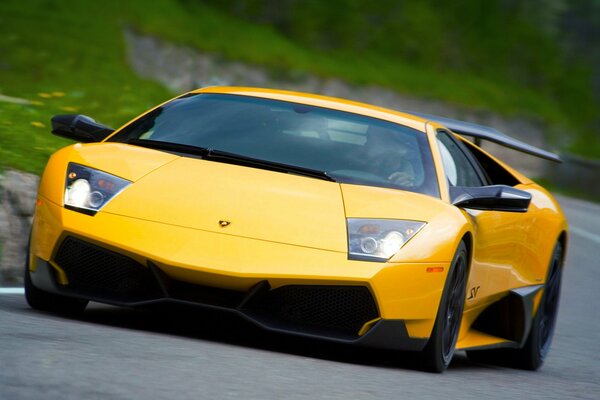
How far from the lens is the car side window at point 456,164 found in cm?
763

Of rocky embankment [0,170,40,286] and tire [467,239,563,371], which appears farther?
rocky embankment [0,170,40,286]

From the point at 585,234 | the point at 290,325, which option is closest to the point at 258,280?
the point at 290,325

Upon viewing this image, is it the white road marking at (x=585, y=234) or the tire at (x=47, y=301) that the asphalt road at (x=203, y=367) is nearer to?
the tire at (x=47, y=301)

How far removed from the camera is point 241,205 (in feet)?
21.2

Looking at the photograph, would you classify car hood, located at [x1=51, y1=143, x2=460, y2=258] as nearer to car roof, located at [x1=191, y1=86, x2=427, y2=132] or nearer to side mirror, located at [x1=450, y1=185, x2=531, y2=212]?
side mirror, located at [x1=450, y1=185, x2=531, y2=212]

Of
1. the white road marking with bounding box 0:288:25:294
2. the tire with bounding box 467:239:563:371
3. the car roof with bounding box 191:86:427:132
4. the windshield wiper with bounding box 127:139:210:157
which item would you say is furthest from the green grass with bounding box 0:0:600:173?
the tire with bounding box 467:239:563:371

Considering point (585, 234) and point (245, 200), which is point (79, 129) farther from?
point (585, 234)

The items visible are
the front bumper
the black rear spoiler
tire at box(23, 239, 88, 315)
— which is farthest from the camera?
the black rear spoiler

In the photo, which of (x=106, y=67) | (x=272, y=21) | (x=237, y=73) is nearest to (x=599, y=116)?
(x=272, y=21)

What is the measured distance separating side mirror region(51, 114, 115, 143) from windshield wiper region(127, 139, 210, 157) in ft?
1.24

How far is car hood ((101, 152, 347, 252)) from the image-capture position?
20.9 ft

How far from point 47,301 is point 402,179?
177 cm

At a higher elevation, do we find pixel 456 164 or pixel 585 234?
pixel 456 164

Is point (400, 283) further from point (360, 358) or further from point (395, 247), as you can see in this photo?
point (360, 358)
